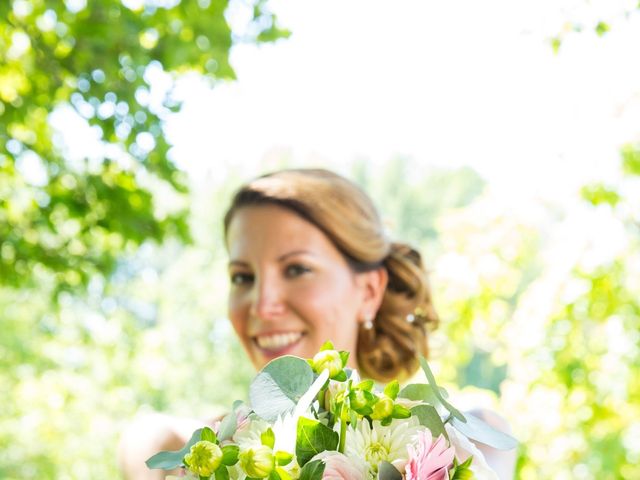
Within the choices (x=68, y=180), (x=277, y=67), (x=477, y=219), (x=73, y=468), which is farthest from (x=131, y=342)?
(x=68, y=180)

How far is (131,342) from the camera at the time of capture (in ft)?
47.3

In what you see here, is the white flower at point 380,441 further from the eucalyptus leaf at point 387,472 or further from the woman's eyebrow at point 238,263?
the woman's eyebrow at point 238,263

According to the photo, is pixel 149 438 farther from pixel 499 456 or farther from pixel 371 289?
pixel 499 456

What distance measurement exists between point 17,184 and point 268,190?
7.09 ft

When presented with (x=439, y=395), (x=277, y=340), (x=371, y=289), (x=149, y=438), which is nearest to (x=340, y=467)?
(x=439, y=395)

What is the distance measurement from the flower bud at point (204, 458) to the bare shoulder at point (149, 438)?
1.17 metres

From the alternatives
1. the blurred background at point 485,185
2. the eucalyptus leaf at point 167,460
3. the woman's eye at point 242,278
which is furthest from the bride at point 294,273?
the eucalyptus leaf at point 167,460

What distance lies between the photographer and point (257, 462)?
0.76m

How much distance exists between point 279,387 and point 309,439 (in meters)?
0.07

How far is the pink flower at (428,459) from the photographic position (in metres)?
0.77

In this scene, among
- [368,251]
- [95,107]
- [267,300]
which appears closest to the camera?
[267,300]

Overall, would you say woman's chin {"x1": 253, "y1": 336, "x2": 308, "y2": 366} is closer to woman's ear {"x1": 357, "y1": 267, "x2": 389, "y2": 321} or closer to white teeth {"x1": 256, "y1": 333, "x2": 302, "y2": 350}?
white teeth {"x1": 256, "y1": 333, "x2": 302, "y2": 350}

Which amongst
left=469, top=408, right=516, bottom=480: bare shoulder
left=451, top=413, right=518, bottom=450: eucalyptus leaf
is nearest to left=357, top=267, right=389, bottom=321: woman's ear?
left=469, top=408, right=516, bottom=480: bare shoulder

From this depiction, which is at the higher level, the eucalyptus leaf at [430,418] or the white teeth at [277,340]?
the white teeth at [277,340]
